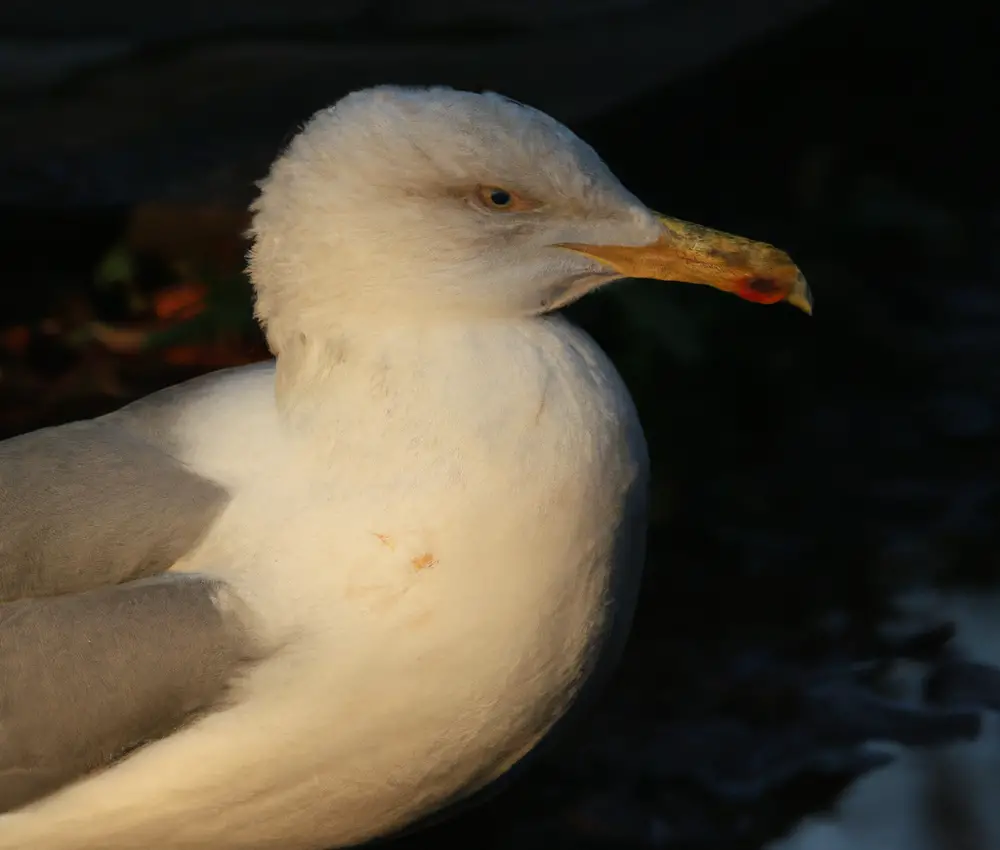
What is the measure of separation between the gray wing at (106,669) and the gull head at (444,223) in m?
0.47

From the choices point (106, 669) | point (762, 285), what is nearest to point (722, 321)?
point (762, 285)

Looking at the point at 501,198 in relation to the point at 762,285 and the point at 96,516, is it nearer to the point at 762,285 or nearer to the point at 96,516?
the point at 762,285

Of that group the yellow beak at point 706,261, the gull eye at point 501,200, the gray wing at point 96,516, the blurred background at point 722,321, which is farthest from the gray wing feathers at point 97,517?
the blurred background at point 722,321

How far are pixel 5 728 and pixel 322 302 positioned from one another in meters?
0.84

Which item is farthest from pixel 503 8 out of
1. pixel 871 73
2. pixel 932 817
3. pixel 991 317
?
pixel 932 817

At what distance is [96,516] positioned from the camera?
2693 millimetres

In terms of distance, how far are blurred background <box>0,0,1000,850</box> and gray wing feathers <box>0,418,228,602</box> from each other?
3.40ft

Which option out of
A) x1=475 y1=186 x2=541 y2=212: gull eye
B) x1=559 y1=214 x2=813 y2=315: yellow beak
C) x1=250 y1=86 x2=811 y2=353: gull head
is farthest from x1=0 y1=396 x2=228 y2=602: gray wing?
x1=559 y1=214 x2=813 y2=315: yellow beak

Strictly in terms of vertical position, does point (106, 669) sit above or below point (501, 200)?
below

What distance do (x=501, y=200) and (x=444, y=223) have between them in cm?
10

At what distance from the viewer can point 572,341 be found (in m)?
2.62

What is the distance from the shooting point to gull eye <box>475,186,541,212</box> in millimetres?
2578

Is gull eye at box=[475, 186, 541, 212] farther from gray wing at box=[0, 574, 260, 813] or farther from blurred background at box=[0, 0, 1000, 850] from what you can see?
blurred background at box=[0, 0, 1000, 850]

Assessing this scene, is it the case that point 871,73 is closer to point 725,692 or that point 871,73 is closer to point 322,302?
point 725,692
